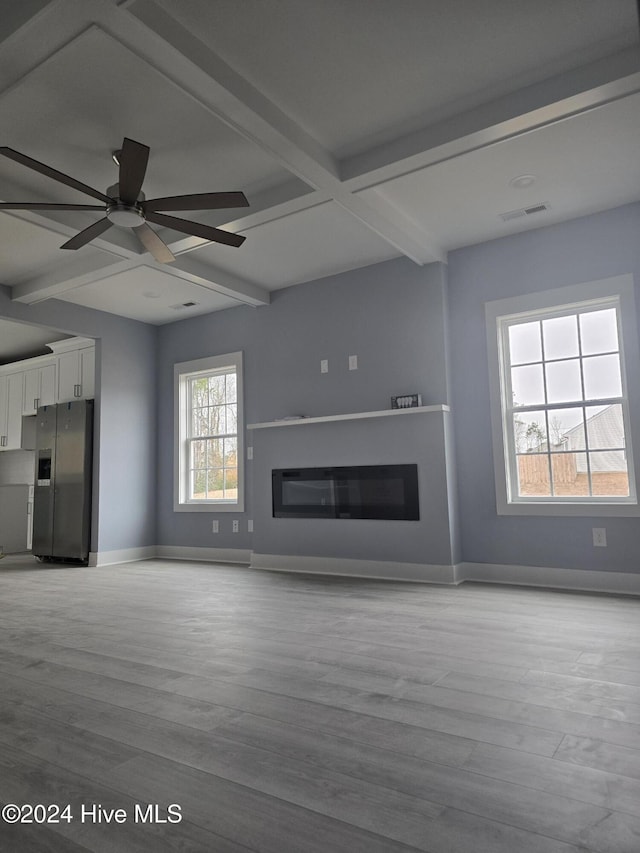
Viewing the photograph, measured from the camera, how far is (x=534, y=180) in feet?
12.8

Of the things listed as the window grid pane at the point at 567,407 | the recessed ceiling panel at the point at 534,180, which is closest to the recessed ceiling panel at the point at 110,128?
the recessed ceiling panel at the point at 534,180

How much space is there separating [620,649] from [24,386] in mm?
7421

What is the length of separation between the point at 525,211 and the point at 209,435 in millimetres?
4048

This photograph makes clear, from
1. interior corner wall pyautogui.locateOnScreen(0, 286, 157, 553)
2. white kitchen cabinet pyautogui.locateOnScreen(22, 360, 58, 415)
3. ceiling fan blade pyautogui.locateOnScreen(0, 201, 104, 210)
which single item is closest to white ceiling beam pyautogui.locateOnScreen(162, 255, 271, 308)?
interior corner wall pyautogui.locateOnScreen(0, 286, 157, 553)

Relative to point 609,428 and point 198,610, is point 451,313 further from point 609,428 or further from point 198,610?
point 198,610

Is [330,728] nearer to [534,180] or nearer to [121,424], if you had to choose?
[534,180]

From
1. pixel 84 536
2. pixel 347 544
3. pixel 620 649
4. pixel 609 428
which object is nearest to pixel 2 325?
pixel 84 536

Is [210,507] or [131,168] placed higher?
[131,168]

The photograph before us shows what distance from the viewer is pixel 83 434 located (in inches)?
255

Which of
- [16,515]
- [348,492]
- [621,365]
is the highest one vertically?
[621,365]

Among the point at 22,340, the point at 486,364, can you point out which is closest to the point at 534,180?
the point at 486,364

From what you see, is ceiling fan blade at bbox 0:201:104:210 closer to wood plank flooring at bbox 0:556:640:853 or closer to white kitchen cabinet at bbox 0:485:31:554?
wood plank flooring at bbox 0:556:640:853

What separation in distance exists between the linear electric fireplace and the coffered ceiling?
1948mm

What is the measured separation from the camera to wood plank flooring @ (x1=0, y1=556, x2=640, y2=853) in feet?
4.63
